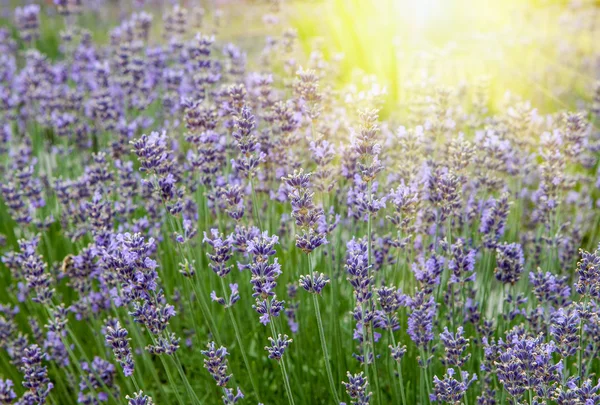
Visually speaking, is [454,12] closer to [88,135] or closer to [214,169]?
[88,135]

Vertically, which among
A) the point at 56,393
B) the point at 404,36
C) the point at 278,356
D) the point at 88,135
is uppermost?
the point at 404,36

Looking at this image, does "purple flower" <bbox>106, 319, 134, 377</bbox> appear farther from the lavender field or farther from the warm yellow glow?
the warm yellow glow

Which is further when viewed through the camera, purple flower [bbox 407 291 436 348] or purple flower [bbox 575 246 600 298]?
purple flower [bbox 407 291 436 348]

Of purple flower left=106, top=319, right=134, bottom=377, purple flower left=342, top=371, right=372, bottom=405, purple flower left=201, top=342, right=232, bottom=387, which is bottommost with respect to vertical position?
purple flower left=342, top=371, right=372, bottom=405

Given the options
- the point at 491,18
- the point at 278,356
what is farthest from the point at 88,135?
the point at 491,18

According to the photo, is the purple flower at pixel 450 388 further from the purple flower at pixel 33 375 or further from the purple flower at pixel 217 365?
the purple flower at pixel 33 375

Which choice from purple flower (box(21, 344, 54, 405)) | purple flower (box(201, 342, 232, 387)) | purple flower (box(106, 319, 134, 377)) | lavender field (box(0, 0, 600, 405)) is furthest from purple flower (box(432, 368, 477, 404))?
purple flower (box(21, 344, 54, 405))

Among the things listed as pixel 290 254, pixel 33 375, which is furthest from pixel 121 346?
pixel 290 254

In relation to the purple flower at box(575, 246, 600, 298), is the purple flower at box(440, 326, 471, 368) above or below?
below
